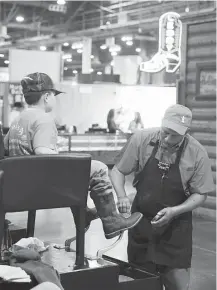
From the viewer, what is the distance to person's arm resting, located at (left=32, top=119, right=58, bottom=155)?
9.33 feet

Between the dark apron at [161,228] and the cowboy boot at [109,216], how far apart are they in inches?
21.1

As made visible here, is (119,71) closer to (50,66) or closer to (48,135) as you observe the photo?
(50,66)

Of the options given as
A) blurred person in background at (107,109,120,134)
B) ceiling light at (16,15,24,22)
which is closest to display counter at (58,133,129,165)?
blurred person in background at (107,109,120,134)

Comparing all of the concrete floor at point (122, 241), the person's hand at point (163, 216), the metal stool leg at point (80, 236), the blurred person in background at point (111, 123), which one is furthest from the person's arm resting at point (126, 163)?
the blurred person in background at point (111, 123)

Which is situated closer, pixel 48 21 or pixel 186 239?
pixel 186 239

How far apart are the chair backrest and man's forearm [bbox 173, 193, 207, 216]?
1034mm

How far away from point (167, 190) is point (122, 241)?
120 inches

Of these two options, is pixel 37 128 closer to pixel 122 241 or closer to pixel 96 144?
pixel 122 241

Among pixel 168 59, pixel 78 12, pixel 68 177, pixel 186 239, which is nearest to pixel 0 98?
pixel 168 59

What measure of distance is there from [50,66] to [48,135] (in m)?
10.5

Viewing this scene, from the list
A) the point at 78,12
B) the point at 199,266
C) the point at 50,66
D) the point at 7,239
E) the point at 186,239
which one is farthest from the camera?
the point at 78,12

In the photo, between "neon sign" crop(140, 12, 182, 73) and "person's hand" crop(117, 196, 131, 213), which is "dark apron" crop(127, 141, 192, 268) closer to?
"person's hand" crop(117, 196, 131, 213)

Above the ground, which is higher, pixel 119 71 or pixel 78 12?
pixel 78 12

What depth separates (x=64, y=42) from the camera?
70.5ft
